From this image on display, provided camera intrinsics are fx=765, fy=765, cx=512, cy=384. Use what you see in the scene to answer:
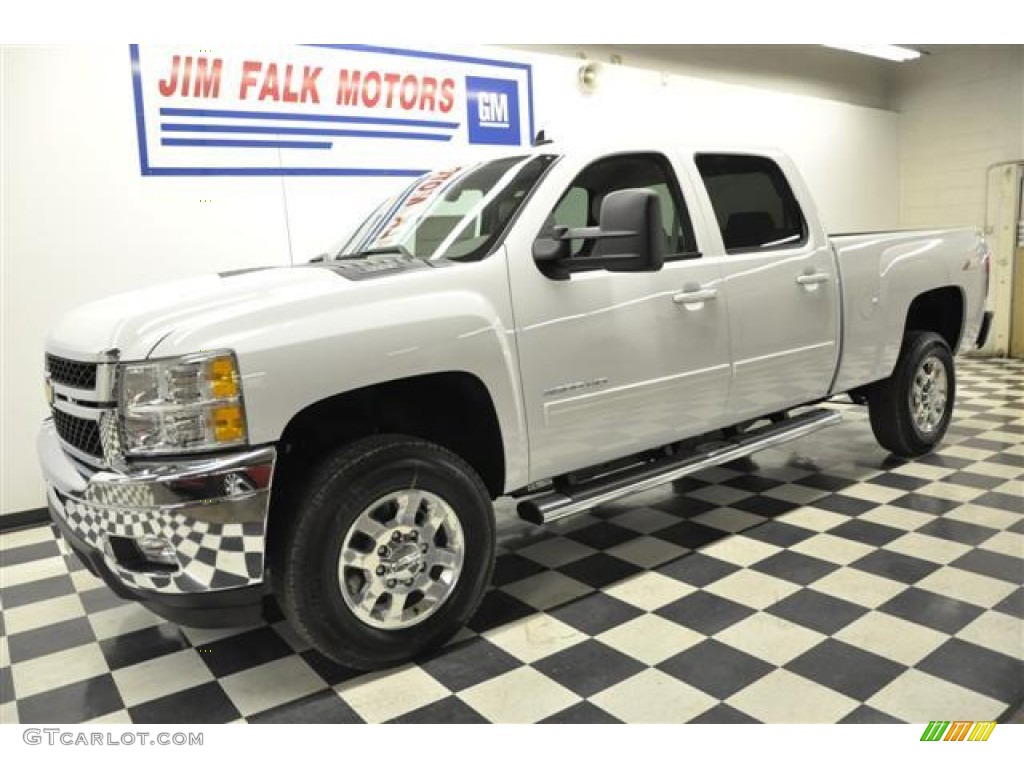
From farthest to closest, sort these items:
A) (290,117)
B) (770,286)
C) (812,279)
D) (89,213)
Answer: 1. (290,117)
2. (89,213)
3. (812,279)
4. (770,286)

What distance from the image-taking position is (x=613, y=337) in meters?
2.73

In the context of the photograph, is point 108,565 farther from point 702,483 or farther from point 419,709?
point 702,483

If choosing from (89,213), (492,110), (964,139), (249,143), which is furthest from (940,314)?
(964,139)

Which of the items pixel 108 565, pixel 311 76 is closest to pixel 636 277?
pixel 108 565

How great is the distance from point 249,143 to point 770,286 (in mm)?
3107

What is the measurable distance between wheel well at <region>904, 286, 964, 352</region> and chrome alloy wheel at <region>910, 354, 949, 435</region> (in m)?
0.24

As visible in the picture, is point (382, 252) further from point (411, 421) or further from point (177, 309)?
point (177, 309)

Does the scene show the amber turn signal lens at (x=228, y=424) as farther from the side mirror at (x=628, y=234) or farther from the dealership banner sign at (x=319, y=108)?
the dealership banner sign at (x=319, y=108)

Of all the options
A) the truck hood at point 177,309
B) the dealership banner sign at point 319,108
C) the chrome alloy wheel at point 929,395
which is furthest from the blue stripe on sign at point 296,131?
the chrome alloy wheel at point 929,395

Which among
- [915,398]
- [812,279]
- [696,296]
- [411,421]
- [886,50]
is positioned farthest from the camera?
[886,50]

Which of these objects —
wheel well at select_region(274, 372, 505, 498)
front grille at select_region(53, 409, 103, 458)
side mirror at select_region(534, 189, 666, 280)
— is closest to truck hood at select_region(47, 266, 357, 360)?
front grille at select_region(53, 409, 103, 458)

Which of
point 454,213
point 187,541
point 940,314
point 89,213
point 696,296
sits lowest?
point 187,541

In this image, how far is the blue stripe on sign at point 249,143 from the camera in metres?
Answer: 4.31

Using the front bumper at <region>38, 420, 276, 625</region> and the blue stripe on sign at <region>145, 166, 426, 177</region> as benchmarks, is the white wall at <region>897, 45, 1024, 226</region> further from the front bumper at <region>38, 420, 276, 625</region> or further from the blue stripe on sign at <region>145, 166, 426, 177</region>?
the front bumper at <region>38, 420, 276, 625</region>
